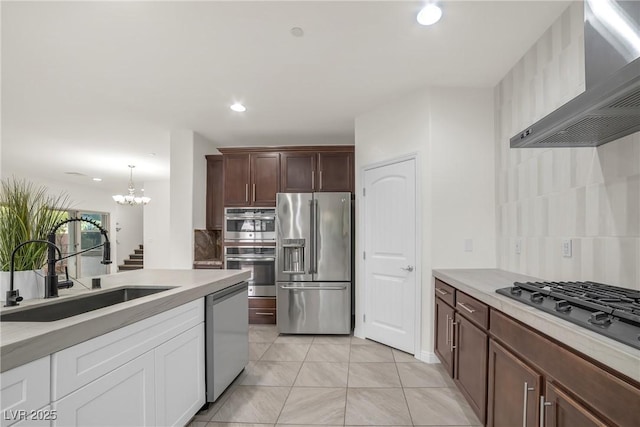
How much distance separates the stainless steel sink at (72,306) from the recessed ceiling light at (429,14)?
7.97 feet

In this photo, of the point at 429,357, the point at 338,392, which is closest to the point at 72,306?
the point at 338,392

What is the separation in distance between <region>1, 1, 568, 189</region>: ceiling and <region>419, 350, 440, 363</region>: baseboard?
261cm

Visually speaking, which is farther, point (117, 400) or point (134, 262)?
point (134, 262)

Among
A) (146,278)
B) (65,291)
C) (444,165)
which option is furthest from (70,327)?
(444,165)

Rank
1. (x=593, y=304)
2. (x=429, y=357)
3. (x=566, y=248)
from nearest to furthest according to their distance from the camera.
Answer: (x=593, y=304)
(x=566, y=248)
(x=429, y=357)

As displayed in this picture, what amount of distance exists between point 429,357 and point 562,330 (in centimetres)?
201

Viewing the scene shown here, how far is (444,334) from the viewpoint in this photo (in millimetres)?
2467

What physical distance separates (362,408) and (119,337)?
5.58 ft

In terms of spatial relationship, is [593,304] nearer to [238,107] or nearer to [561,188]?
[561,188]

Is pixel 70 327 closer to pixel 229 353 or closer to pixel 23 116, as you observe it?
pixel 229 353

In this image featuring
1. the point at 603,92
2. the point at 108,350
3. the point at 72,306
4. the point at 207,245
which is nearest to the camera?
the point at 603,92

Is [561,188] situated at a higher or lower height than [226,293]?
higher

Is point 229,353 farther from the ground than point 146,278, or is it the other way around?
point 146,278

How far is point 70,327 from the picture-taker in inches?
41.7
